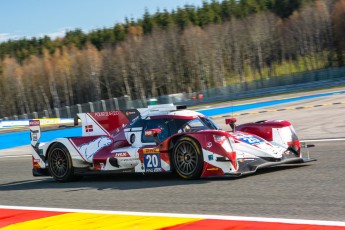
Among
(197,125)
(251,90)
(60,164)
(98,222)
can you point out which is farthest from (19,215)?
(251,90)

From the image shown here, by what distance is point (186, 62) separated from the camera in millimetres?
89562

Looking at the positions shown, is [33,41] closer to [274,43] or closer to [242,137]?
[274,43]

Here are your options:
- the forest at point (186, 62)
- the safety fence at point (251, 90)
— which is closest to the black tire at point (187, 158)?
the safety fence at point (251, 90)

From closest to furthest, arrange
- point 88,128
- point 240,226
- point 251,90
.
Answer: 1. point 240,226
2. point 88,128
3. point 251,90

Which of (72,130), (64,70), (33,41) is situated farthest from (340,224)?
(33,41)

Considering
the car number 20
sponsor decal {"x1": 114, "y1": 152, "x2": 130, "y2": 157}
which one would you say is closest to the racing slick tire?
sponsor decal {"x1": 114, "y1": 152, "x2": 130, "y2": 157}

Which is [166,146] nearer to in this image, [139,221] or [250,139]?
[250,139]

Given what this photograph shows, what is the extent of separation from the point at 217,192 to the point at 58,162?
4.43m

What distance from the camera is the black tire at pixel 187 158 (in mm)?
9016

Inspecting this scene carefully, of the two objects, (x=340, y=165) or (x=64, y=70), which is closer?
(x=340, y=165)

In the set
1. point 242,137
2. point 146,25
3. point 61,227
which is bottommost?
point 61,227

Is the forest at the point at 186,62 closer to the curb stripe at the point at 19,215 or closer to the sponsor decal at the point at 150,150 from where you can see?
the sponsor decal at the point at 150,150

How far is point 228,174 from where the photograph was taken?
28.9ft

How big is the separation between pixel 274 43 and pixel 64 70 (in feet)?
116
